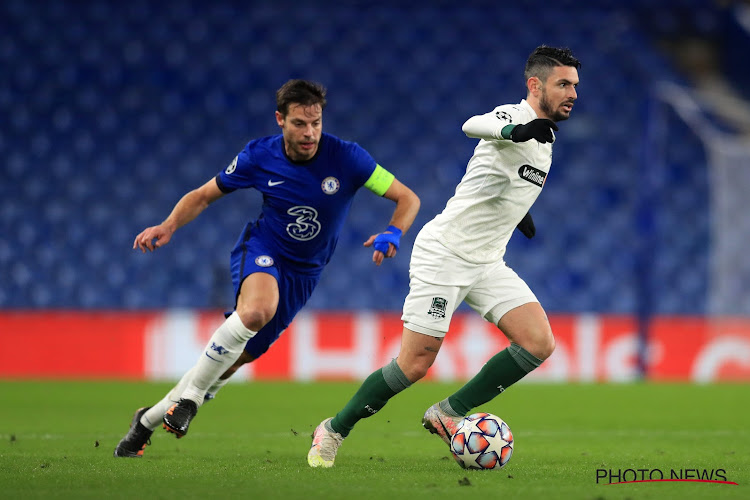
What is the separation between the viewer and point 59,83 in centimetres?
1476

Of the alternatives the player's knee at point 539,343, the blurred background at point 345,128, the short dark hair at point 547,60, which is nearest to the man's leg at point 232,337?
the player's knee at point 539,343

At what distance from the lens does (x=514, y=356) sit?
5.15 m

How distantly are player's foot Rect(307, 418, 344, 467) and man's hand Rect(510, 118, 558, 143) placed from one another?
1.66m

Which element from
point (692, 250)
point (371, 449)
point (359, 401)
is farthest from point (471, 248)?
point (692, 250)

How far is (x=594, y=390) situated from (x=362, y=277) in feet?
14.2

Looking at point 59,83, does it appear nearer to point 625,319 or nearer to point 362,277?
point 362,277

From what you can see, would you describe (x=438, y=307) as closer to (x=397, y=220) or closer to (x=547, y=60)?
(x=397, y=220)

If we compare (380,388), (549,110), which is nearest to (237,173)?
(380,388)

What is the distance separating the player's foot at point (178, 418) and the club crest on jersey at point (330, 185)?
1286mm

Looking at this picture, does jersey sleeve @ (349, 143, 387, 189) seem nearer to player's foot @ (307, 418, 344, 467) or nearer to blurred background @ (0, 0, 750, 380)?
player's foot @ (307, 418, 344, 467)

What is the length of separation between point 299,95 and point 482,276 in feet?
4.11

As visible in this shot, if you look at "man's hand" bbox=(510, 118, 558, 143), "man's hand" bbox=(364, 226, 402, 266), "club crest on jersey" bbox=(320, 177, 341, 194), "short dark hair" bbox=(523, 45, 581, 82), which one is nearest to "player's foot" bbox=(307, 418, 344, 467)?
"man's hand" bbox=(364, 226, 402, 266)

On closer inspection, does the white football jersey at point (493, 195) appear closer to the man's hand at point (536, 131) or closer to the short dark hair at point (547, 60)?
the short dark hair at point (547, 60)

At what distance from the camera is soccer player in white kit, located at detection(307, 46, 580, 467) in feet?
16.5
